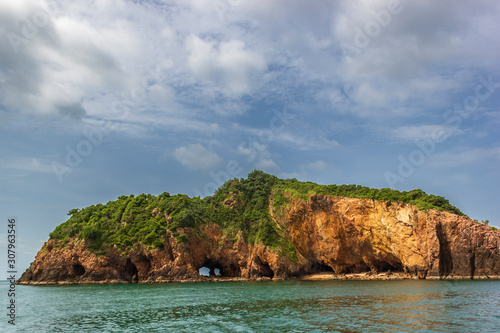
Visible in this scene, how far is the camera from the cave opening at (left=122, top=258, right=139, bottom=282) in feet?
244

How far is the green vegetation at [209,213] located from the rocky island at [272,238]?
0.86 feet

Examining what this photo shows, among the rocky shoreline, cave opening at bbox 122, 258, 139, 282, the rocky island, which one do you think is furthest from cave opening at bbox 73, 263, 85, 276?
cave opening at bbox 122, 258, 139, 282

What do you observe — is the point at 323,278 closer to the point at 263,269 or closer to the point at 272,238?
the point at 272,238

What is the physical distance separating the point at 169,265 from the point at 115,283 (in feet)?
38.6

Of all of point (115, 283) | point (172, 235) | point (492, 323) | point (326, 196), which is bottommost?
point (115, 283)

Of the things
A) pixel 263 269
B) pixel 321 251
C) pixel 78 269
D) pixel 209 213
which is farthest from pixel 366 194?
pixel 78 269

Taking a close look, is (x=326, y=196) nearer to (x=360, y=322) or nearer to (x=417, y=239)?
(x=417, y=239)

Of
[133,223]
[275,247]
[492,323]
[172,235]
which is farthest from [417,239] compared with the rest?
[133,223]

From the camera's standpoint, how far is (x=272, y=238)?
252 ft

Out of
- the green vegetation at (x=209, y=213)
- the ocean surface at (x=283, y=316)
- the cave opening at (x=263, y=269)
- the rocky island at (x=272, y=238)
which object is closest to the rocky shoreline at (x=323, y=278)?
the rocky island at (x=272, y=238)

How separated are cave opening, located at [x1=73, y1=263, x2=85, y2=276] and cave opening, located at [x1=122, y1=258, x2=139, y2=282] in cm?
940

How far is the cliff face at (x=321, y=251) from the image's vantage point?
55.7 m

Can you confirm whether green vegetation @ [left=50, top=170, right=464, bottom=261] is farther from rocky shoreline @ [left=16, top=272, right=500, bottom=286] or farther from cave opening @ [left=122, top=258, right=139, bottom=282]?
rocky shoreline @ [left=16, top=272, right=500, bottom=286]

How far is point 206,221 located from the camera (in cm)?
8175
